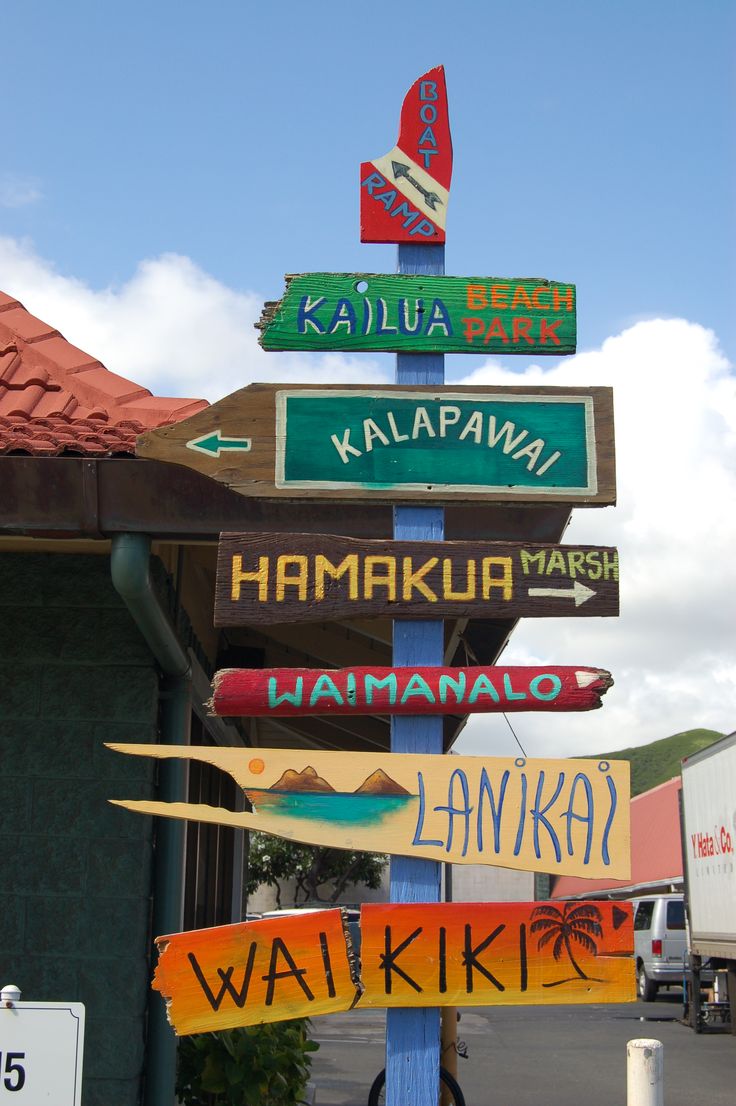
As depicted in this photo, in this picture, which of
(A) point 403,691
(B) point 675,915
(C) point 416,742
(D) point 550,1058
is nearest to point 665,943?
(B) point 675,915

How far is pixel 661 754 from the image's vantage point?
5576 inches

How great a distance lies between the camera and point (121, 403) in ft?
19.0

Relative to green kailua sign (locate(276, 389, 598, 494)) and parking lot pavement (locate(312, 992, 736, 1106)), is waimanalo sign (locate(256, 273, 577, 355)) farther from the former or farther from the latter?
parking lot pavement (locate(312, 992, 736, 1106))

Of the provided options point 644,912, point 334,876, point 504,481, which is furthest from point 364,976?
point 334,876

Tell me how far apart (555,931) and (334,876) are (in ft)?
185

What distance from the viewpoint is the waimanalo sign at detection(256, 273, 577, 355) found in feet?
14.5

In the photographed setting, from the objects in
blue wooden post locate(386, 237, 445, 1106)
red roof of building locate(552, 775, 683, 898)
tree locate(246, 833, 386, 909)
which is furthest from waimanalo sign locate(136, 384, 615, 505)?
tree locate(246, 833, 386, 909)

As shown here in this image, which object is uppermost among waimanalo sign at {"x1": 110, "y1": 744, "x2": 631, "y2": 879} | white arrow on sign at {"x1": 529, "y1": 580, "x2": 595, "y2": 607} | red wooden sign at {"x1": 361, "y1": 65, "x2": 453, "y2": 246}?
red wooden sign at {"x1": 361, "y1": 65, "x2": 453, "y2": 246}

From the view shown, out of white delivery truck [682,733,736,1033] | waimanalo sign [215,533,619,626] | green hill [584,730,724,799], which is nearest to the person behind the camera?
waimanalo sign [215,533,619,626]

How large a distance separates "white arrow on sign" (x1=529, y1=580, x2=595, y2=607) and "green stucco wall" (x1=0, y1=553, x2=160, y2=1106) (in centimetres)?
258

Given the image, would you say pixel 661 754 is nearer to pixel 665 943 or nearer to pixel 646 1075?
pixel 665 943

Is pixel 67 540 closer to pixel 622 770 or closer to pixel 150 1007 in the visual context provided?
pixel 150 1007

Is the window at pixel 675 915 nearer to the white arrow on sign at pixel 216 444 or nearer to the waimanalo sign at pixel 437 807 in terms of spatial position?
the waimanalo sign at pixel 437 807

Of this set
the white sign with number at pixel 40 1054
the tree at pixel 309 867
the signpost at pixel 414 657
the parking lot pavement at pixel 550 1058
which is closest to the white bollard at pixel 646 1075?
the signpost at pixel 414 657
